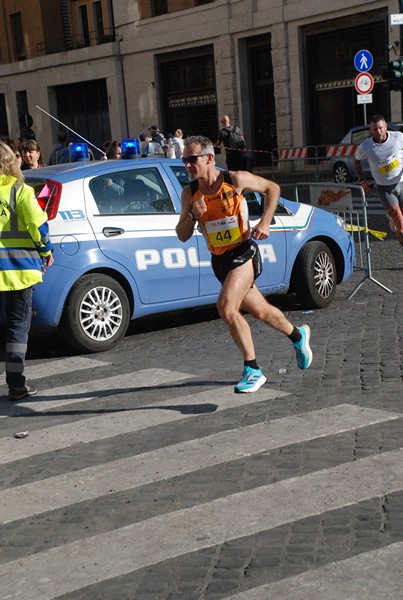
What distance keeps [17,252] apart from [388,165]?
21.3 ft

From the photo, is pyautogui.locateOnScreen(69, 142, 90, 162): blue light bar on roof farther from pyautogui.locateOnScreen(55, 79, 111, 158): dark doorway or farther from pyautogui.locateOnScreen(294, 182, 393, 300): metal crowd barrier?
pyautogui.locateOnScreen(55, 79, 111, 158): dark doorway

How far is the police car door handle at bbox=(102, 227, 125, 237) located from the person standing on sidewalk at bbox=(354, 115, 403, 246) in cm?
440

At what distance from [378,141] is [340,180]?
1498cm

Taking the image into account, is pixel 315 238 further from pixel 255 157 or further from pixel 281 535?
pixel 255 157

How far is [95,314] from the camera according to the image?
905cm

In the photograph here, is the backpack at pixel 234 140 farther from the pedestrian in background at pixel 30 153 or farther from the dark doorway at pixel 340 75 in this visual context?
the pedestrian in background at pixel 30 153

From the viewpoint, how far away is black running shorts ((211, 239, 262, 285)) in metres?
7.17

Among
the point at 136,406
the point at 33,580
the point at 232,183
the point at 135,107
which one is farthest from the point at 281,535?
the point at 135,107

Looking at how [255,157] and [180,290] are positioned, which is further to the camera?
[255,157]

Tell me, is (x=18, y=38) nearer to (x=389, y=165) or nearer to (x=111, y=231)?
(x=389, y=165)

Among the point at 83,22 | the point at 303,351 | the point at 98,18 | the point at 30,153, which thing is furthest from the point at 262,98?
the point at 303,351

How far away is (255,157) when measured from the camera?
121 feet

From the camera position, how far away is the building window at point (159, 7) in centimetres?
4024

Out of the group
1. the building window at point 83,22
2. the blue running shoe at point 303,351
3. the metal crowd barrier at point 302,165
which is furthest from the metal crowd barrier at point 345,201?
the building window at point 83,22
